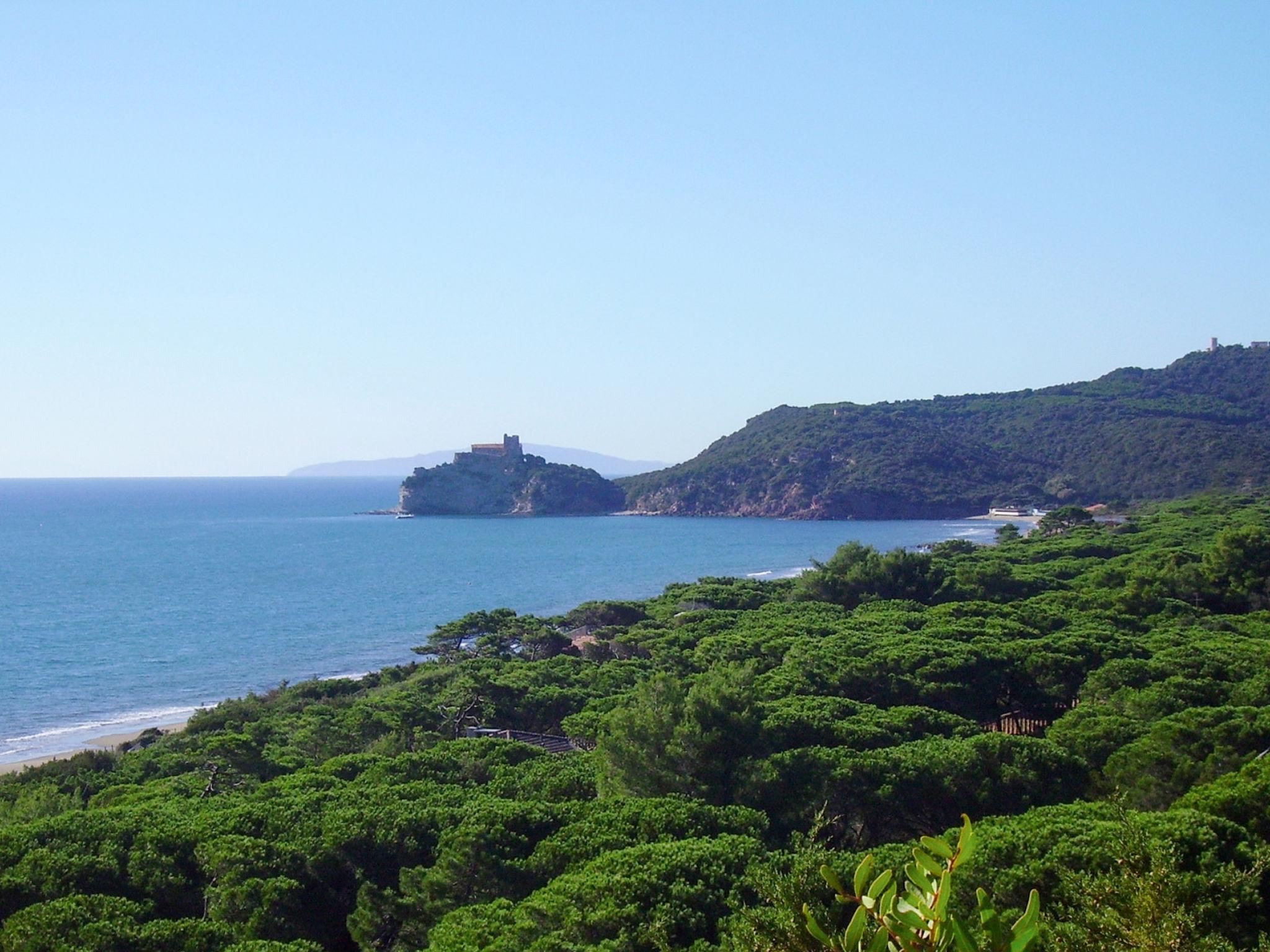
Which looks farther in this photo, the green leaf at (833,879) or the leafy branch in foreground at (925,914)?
the green leaf at (833,879)

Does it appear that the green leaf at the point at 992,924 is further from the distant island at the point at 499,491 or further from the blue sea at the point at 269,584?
the distant island at the point at 499,491

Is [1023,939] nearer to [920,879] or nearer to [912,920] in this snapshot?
[912,920]

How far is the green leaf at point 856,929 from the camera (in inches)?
89.5

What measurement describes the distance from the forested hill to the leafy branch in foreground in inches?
3709

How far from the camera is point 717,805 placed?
13156 millimetres

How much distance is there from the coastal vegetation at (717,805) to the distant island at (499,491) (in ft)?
330

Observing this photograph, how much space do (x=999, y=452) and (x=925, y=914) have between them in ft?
422

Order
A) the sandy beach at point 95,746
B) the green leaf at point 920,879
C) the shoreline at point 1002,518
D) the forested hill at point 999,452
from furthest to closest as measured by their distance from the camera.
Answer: the forested hill at point 999,452, the shoreline at point 1002,518, the sandy beach at point 95,746, the green leaf at point 920,879

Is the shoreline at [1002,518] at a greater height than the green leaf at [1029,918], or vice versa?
the green leaf at [1029,918]

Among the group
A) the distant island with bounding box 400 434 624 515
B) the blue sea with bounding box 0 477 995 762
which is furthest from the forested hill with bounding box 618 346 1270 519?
the blue sea with bounding box 0 477 995 762

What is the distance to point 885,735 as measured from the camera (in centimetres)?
1527

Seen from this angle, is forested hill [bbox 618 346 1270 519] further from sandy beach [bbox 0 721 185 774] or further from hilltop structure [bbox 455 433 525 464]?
sandy beach [bbox 0 721 185 774]

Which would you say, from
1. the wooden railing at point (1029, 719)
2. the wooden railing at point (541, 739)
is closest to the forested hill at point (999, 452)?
the wooden railing at point (1029, 719)

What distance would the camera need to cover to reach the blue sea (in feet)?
118
